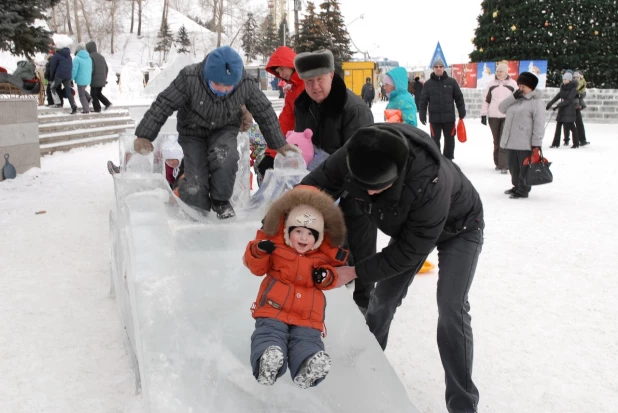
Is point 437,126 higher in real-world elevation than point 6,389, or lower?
higher

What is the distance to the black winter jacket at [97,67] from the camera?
46.1 feet

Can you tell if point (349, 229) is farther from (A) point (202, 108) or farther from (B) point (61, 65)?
(B) point (61, 65)

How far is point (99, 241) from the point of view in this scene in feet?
17.8

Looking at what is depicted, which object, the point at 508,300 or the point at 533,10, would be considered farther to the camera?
the point at 533,10

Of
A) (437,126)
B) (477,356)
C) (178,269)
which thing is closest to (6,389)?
(178,269)

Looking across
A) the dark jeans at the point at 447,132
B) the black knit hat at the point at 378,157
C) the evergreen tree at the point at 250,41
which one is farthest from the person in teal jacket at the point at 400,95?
the evergreen tree at the point at 250,41

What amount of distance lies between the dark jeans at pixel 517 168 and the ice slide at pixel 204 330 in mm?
4694

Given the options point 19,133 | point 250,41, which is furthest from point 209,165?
point 250,41

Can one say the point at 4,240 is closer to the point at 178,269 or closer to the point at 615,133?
the point at 178,269

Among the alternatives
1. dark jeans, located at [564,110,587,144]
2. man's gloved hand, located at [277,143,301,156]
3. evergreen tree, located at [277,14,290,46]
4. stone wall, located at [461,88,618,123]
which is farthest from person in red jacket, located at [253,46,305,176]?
evergreen tree, located at [277,14,290,46]

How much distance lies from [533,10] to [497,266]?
17835mm

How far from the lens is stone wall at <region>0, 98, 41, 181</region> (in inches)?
303

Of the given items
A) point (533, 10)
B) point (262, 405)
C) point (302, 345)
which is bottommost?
point (262, 405)

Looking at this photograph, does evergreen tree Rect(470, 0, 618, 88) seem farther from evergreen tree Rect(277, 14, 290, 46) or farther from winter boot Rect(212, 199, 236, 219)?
winter boot Rect(212, 199, 236, 219)
